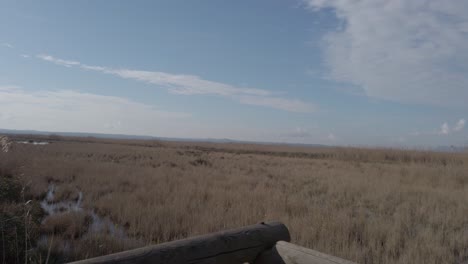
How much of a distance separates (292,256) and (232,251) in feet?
1.38

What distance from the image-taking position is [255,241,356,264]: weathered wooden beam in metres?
2.16

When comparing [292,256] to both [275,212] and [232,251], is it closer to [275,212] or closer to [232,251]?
[232,251]

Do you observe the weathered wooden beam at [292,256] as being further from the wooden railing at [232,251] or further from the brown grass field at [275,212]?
the brown grass field at [275,212]

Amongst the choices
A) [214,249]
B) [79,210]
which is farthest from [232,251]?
[79,210]

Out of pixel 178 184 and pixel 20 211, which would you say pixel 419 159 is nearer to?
pixel 178 184

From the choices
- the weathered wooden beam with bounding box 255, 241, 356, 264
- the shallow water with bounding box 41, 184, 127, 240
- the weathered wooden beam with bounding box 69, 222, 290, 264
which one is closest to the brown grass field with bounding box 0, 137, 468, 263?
the shallow water with bounding box 41, 184, 127, 240

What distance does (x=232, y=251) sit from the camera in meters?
2.44

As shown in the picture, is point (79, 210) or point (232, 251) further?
point (79, 210)

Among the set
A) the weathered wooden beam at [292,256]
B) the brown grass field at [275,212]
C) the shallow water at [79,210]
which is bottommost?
the shallow water at [79,210]

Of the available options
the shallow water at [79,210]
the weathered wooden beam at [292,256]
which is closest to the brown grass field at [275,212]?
the shallow water at [79,210]

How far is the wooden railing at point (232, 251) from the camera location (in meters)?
2.04

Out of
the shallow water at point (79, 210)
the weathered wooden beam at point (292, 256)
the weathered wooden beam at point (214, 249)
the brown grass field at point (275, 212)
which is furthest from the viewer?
the shallow water at point (79, 210)

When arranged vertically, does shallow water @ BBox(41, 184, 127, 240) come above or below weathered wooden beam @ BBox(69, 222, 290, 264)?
below

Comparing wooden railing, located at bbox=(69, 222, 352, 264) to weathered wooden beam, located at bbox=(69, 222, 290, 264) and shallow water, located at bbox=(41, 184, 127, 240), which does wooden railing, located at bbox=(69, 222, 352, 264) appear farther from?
shallow water, located at bbox=(41, 184, 127, 240)
